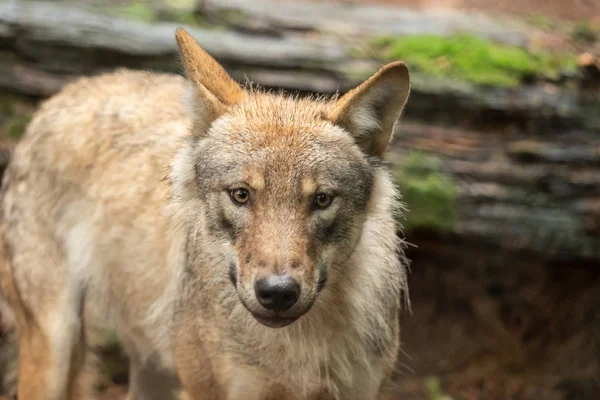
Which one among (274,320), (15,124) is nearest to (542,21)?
(15,124)

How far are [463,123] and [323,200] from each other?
375cm

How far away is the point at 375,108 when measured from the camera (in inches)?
159

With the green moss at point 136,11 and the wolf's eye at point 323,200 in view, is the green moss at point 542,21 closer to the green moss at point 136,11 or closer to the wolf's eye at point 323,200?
the green moss at point 136,11

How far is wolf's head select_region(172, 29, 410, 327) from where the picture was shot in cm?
357

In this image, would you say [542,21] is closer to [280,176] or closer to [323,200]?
[323,200]

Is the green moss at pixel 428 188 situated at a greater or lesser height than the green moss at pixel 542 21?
lesser

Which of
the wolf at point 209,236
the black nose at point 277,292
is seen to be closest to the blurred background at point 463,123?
the wolf at point 209,236

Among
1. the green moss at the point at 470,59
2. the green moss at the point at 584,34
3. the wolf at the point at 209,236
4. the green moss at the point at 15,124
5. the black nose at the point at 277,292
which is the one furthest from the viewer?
the green moss at the point at 584,34

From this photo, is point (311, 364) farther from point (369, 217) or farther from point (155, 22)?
point (155, 22)

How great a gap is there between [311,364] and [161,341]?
136cm

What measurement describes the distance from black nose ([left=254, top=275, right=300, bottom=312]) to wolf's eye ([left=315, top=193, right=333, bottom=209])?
48 cm

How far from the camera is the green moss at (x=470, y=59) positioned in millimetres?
7102

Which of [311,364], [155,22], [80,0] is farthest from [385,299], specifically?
[80,0]

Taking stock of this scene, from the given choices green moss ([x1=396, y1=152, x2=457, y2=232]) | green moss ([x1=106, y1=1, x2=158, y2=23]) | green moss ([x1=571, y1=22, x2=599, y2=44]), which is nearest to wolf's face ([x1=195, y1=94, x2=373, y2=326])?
green moss ([x1=396, y1=152, x2=457, y2=232])
